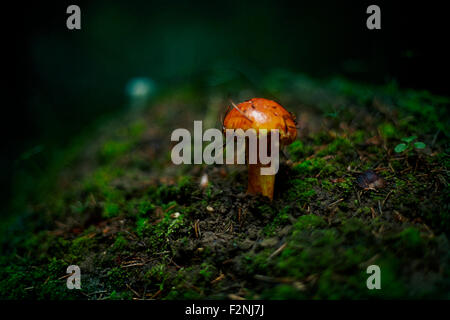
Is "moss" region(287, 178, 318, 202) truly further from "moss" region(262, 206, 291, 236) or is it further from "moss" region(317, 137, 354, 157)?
"moss" region(317, 137, 354, 157)

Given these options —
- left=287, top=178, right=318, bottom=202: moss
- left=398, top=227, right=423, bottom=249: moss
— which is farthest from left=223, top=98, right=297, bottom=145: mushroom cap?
left=398, top=227, right=423, bottom=249: moss

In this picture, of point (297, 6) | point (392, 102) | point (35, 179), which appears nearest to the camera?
point (392, 102)

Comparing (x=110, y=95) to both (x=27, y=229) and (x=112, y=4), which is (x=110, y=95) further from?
(x=27, y=229)

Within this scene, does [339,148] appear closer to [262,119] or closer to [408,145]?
[408,145]

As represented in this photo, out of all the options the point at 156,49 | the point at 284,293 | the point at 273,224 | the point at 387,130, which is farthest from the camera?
the point at 156,49

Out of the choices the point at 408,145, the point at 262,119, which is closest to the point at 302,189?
the point at 262,119
